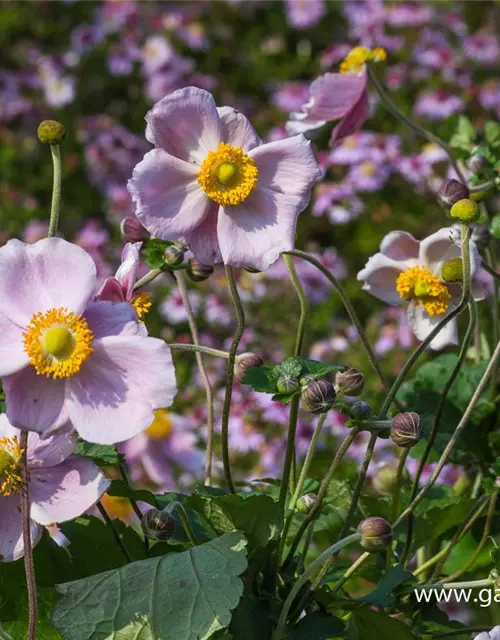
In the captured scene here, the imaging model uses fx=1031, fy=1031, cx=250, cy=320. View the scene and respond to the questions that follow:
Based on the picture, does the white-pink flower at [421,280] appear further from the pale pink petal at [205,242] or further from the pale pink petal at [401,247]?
the pale pink petal at [205,242]

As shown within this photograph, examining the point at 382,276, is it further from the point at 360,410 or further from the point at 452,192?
the point at 360,410

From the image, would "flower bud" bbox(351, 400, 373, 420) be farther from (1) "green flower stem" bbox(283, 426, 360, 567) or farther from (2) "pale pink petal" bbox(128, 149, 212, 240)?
(2) "pale pink petal" bbox(128, 149, 212, 240)

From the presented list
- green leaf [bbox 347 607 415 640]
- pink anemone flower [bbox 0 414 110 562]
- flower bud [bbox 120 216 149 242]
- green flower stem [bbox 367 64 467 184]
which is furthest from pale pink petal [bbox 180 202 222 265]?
green flower stem [bbox 367 64 467 184]

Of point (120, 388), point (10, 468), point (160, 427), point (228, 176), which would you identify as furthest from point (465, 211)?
point (160, 427)

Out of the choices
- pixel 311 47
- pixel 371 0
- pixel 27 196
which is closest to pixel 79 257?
pixel 27 196

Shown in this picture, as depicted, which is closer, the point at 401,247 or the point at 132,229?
the point at 132,229

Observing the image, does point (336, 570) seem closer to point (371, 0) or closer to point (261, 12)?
point (371, 0)
